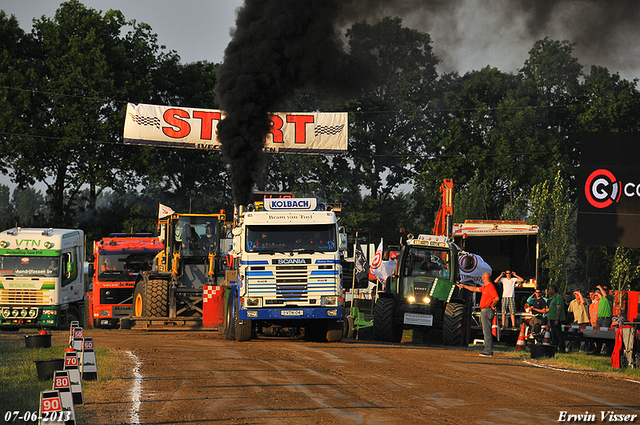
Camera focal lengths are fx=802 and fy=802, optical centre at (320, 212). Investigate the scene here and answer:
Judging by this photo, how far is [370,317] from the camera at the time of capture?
27.6 m

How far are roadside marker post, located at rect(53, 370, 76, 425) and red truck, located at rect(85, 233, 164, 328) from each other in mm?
21482

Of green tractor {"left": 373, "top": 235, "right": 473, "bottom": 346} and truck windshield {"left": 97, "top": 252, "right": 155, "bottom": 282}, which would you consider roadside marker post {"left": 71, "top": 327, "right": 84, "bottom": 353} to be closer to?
green tractor {"left": 373, "top": 235, "right": 473, "bottom": 346}

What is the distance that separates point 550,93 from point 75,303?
42.1 m

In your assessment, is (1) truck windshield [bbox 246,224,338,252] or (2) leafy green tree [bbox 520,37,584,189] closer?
(1) truck windshield [bbox 246,224,338,252]

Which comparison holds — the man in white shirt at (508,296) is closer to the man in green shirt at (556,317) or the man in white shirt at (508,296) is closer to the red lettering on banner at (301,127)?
the man in green shirt at (556,317)

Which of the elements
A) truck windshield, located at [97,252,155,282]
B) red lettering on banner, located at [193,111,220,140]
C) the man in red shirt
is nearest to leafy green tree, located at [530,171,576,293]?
red lettering on banner, located at [193,111,220,140]

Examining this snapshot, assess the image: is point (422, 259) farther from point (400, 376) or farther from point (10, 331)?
point (10, 331)

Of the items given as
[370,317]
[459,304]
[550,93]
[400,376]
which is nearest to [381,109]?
[550,93]

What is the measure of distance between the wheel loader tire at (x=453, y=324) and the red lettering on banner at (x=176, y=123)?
19.9 meters

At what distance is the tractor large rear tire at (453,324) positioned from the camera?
21562mm

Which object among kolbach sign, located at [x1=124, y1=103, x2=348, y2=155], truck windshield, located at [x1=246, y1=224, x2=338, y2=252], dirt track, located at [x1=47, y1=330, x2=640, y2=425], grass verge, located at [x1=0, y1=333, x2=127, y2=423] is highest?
kolbach sign, located at [x1=124, y1=103, x2=348, y2=155]

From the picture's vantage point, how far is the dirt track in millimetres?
10000

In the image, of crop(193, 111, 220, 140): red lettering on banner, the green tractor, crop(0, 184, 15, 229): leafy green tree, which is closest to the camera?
the green tractor

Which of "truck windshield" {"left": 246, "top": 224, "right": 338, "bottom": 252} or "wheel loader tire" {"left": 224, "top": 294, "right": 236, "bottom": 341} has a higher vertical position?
"truck windshield" {"left": 246, "top": 224, "right": 338, "bottom": 252}
